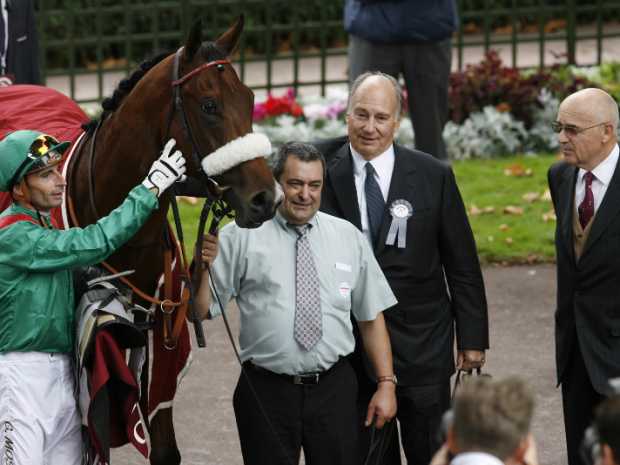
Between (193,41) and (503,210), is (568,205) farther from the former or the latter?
(503,210)

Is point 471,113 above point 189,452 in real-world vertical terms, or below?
above

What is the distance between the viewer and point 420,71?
11.1m

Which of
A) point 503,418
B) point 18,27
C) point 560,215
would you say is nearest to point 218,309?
point 560,215

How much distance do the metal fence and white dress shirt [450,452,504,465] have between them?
30.1 ft

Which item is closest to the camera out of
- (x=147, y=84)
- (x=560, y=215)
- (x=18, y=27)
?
(x=147, y=84)

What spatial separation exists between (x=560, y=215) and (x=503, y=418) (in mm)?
2610

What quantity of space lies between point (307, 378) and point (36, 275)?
1.11 meters

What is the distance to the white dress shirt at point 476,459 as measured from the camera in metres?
3.72

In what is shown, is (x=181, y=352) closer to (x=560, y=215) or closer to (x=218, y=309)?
(x=218, y=309)

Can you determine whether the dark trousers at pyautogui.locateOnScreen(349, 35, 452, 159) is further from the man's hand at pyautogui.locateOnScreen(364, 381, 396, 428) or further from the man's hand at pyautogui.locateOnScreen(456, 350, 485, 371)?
the man's hand at pyautogui.locateOnScreen(364, 381, 396, 428)

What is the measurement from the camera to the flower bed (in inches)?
486

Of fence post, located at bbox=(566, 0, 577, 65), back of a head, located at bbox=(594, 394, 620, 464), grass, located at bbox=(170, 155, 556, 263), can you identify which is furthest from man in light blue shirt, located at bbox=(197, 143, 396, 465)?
fence post, located at bbox=(566, 0, 577, 65)

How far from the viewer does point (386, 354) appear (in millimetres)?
5895

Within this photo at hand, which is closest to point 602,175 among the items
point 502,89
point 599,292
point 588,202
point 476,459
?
point 588,202
